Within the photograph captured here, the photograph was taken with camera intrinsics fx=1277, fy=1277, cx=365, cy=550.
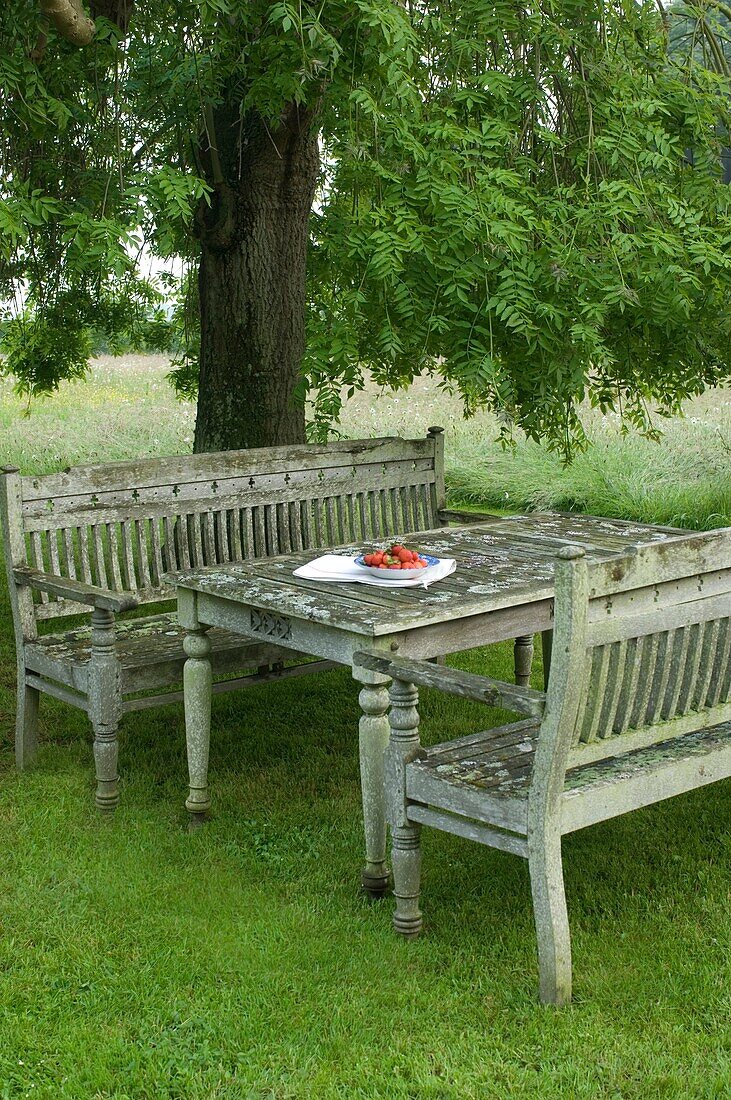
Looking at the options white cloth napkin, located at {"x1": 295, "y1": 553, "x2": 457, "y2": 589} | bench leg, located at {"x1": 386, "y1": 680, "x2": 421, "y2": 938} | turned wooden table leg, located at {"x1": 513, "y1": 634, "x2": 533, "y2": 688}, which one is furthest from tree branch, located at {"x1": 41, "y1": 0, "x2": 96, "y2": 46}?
turned wooden table leg, located at {"x1": 513, "y1": 634, "x2": 533, "y2": 688}

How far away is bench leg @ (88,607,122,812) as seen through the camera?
501 centimetres

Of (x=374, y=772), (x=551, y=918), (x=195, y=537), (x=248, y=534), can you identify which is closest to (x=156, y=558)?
(x=195, y=537)

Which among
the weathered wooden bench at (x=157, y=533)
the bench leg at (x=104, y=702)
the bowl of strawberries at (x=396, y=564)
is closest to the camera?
the bowl of strawberries at (x=396, y=564)

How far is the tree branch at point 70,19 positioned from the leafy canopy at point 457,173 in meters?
0.21

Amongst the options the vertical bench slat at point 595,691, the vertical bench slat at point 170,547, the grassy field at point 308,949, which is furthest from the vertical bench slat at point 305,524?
the vertical bench slat at point 595,691

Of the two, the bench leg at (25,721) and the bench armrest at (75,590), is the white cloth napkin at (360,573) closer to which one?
the bench armrest at (75,590)

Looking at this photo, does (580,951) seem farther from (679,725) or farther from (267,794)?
(267,794)

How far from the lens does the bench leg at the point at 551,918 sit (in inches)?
138

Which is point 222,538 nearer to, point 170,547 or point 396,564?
point 170,547

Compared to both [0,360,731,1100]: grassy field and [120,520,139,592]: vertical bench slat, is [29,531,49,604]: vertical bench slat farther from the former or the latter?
[0,360,731,1100]: grassy field

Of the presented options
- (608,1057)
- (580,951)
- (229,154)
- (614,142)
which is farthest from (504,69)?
(608,1057)

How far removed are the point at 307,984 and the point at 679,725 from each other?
4.42 ft

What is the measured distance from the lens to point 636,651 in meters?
3.63

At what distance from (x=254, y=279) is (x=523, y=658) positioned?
271cm
